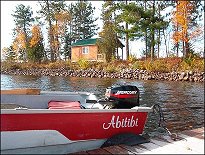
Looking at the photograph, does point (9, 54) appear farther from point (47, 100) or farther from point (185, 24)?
point (47, 100)

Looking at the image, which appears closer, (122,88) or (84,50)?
(122,88)

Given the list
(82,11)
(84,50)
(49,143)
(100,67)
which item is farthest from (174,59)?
(82,11)

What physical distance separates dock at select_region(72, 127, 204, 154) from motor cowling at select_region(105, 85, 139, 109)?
100 cm

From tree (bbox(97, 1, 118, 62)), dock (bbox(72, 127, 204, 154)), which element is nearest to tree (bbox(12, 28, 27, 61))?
tree (bbox(97, 1, 118, 62))

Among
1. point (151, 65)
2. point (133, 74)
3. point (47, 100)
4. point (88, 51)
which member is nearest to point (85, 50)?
point (88, 51)

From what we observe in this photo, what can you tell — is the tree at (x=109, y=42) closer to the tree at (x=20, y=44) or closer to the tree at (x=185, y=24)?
the tree at (x=185, y=24)

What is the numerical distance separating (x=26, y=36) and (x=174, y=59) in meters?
33.1

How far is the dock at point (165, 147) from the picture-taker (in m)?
4.89

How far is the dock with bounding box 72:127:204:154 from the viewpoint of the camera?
4891 millimetres

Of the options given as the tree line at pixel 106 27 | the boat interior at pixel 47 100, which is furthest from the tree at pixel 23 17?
the boat interior at pixel 47 100

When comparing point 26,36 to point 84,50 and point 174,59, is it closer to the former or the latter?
point 84,50

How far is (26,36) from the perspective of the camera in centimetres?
5359

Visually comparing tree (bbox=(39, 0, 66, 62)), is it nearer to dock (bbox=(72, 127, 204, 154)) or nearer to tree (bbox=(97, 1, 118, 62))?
tree (bbox=(97, 1, 118, 62))

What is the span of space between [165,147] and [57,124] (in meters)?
2.07
